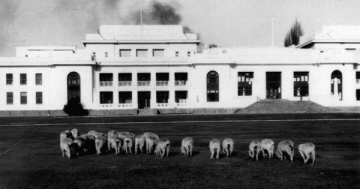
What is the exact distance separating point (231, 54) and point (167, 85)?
14.1m

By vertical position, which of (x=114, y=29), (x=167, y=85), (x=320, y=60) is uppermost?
(x=114, y=29)

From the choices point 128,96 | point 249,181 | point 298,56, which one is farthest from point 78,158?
point 298,56

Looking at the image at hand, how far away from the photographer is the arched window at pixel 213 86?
71.7m

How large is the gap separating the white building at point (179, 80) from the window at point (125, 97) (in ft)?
0.64

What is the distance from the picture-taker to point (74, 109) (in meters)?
66.8

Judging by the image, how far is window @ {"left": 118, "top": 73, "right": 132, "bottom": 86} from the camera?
72.5 m

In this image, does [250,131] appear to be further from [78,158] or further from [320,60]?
[320,60]

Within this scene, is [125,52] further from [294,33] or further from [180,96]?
[294,33]

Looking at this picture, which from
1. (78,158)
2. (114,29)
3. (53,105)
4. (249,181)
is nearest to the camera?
(249,181)

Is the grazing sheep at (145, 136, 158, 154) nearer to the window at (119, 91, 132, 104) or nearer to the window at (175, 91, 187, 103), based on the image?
the window at (175, 91, 187, 103)

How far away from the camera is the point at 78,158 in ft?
66.4

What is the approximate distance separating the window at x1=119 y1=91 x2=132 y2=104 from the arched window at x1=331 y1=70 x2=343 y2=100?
3997 centimetres

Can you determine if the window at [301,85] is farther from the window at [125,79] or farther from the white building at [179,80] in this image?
Result: the window at [125,79]

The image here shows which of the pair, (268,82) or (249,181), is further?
(268,82)
